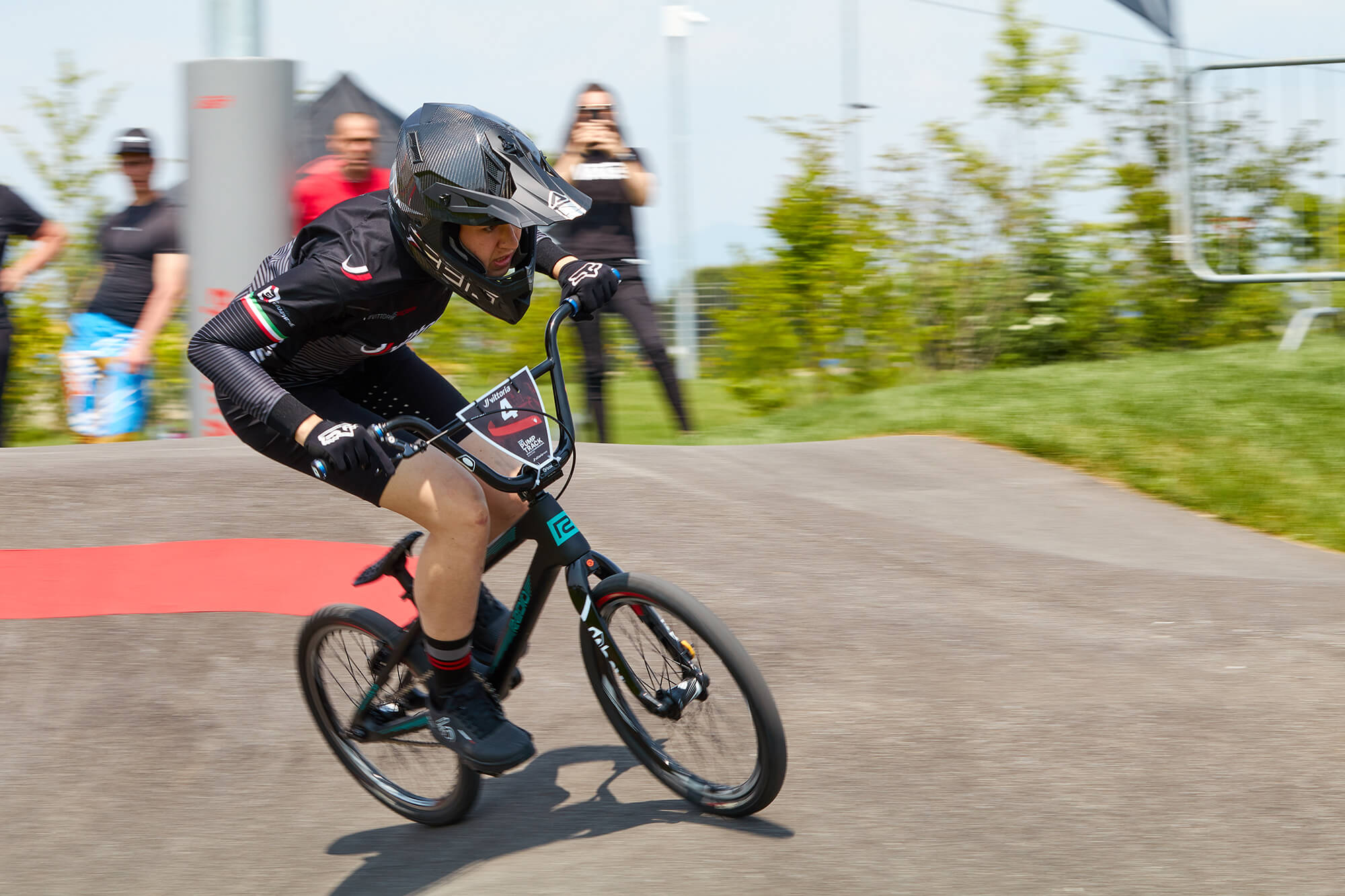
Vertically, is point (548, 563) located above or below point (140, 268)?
below

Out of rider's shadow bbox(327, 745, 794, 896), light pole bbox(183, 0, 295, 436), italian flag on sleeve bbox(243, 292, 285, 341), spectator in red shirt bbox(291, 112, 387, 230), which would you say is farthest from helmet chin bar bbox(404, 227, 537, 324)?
light pole bbox(183, 0, 295, 436)

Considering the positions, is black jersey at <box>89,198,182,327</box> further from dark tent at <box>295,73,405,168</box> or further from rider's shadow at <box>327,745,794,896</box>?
rider's shadow at <box>327,745,794,896</box>

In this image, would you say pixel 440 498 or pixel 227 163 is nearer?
pixel 440 498

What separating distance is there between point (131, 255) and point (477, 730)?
547 centimetres

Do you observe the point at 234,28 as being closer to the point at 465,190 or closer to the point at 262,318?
the point at 262,318

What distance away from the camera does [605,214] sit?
7855 mm

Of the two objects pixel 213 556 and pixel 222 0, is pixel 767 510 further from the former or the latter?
A: pixel 222 0

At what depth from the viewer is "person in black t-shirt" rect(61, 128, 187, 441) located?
309 inches

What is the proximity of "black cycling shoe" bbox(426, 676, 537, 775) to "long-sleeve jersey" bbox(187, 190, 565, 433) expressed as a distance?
3.03ft

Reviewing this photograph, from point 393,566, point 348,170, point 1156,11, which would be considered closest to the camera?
point 393,566

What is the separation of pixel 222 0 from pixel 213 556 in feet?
11.9

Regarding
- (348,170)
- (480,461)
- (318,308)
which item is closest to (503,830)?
(480,461)

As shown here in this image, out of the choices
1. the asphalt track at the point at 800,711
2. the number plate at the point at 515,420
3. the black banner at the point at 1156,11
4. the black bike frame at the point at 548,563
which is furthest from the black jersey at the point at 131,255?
the black banner at the point at 1156,11

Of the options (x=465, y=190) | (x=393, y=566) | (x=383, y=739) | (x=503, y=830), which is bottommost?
(x=503, y=830)
